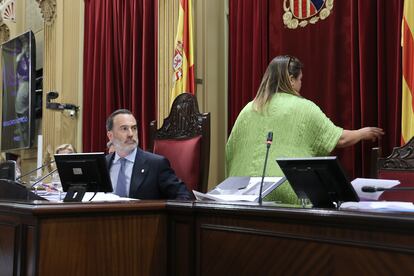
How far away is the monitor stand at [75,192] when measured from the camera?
235cm

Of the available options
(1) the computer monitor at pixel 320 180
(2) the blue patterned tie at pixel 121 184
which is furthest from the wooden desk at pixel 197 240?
(2) the blue patterned tie at pixel 121 184

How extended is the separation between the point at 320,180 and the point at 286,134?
95cm

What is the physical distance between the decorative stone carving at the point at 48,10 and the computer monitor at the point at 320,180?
6.05 meters

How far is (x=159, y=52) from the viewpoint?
16.8ft

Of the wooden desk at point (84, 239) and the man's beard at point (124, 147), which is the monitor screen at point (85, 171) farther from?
the man's beard at point (124, 147)

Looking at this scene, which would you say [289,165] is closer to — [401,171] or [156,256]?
[156,256]

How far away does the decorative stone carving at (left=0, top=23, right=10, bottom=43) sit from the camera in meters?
8.72

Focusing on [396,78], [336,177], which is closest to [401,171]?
[396,78]

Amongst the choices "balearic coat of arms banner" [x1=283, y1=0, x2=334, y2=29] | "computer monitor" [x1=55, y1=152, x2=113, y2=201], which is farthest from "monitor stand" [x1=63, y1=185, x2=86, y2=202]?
"balearic coat of arms banner" [x1=283, y1=0, x2=334, y2=29]

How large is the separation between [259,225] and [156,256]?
535 millimetres

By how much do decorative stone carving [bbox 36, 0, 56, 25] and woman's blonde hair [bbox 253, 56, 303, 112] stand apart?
503 centimetres

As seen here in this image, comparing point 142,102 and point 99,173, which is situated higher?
point 142,102

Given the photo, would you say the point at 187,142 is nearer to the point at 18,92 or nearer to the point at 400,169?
the point at 400,169

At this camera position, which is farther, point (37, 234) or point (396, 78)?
point (396, 78)
